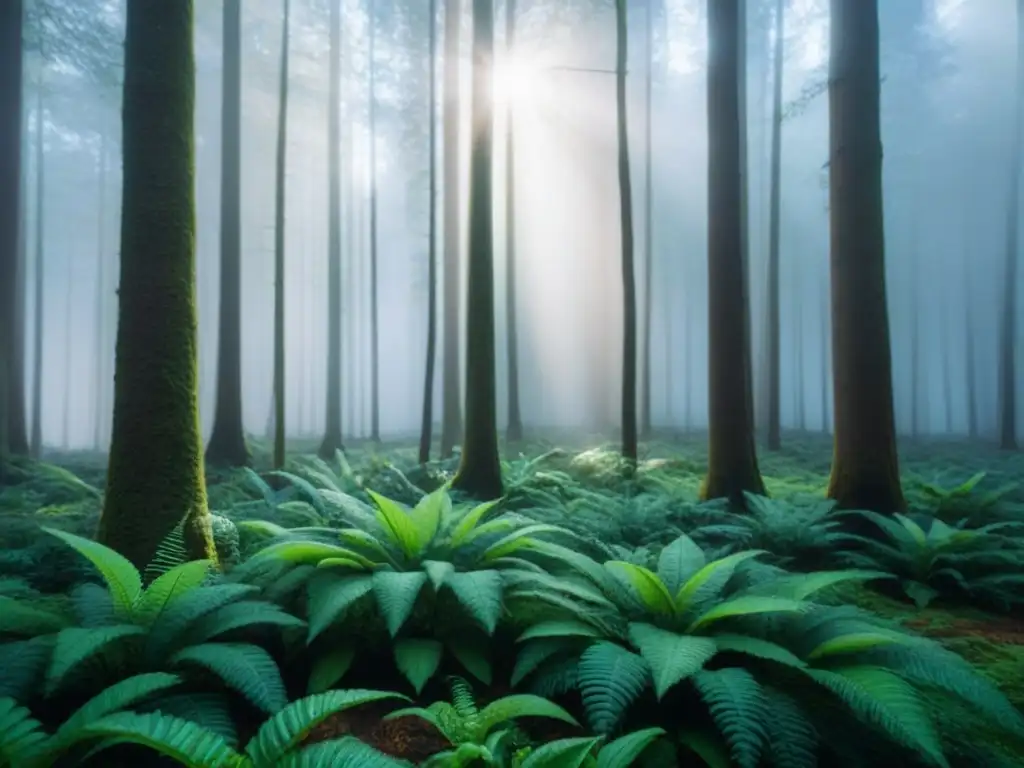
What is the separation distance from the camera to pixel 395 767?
7.09ft

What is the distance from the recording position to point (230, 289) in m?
13.1

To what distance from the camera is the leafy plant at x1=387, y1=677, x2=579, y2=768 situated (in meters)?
2.33

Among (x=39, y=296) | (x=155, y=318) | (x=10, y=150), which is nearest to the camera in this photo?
(x=155, y=318)

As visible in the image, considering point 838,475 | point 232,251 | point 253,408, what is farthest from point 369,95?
point 253,408

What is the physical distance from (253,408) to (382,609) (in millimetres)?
55293

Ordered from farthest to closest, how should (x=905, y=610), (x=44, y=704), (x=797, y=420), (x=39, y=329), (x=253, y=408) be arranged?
(x=253, y=408) < (x=797, y=420) < (x=39, y=329) < (x=905, y=610) < (x=44, y=704)

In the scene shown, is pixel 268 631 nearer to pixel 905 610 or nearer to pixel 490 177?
pixel 905 610

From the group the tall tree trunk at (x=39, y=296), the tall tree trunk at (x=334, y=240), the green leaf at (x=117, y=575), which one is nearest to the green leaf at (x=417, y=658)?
the green leaf at (x=117, y=575)

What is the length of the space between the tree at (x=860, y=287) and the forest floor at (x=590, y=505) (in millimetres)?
774

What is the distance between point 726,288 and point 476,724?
271 inches

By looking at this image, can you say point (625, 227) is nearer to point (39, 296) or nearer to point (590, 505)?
point (590, 505)

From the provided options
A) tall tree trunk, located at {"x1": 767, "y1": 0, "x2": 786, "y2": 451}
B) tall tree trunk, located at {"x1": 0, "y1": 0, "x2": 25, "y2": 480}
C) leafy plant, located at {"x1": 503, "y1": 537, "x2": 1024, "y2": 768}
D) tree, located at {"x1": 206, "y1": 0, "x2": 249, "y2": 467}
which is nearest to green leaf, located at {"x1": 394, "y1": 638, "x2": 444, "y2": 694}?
leafy plant, located at {"x1": 503, "y1": 537, "x2": 1024, "y2": 768}

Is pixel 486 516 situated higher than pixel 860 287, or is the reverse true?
pixel 860 287

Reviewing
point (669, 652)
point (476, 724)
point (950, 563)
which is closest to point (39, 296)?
point (476, 724)
